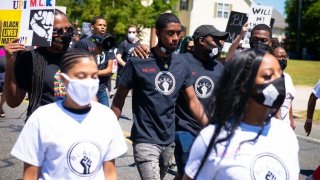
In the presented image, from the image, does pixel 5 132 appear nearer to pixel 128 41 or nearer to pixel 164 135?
pixel 128 41

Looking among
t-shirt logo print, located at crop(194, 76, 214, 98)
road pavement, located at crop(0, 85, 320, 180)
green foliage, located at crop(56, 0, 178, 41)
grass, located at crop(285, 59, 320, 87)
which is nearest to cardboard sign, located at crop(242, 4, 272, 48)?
road pavement, located at crop(0, 85, 320, 180)

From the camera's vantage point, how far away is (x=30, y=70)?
404 centimetres

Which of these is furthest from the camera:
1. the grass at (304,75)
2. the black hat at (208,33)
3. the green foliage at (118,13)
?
the green foliage at (118,13)

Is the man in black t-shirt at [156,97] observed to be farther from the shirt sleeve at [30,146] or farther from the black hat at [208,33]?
the shirt sleeve at [30,146]

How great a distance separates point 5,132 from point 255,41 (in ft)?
16.1

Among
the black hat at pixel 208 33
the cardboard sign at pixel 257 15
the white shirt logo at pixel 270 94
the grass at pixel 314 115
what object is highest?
the cardboard sign at pixel 257 15

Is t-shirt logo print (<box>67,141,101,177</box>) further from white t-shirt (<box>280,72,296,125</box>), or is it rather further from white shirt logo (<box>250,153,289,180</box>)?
white t-shirt (<box>280,72,296,125</box>)

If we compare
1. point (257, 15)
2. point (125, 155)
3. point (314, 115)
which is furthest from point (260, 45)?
point (314, 115)

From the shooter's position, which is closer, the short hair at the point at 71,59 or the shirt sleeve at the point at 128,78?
the short hair at the point at 71,59

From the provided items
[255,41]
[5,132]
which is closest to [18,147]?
[255,41]

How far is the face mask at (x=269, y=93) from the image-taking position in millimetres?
2412

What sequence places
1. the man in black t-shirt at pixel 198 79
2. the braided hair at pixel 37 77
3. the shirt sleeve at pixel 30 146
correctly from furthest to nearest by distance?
the man in black t-shirt at pixel 198 79
the braided hair at pixel 37 77
the shirt sleeve at pixel 30 146

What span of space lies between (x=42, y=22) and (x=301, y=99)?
15076 millimetres

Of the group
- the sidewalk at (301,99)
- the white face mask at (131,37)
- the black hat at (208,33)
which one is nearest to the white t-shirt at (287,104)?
the black hat at (208,33)
